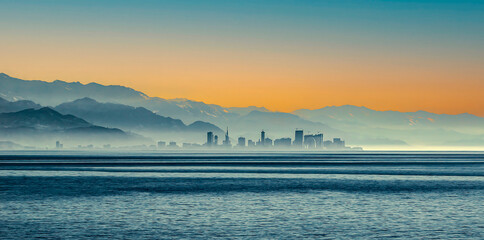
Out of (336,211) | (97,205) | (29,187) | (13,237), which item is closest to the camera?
(13,237)

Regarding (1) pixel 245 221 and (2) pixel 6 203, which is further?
(2) pixel 6 203

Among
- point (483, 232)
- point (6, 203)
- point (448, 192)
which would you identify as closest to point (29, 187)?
point (6, 203)

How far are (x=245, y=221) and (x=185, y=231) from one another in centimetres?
666

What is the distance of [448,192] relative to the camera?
2997 inches

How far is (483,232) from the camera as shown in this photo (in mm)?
40531

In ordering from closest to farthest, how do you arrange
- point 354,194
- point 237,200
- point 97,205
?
1. point 97,205
2. point 237,200
3. point 354,194

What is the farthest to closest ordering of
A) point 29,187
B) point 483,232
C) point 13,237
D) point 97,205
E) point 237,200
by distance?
point 29,187, point 237,200, point 97,205, point 483,232, point 13,237

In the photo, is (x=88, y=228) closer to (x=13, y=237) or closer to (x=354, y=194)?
(x=13, y=237)

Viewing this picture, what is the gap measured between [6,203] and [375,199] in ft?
118

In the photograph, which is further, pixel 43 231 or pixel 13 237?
pixel 43 231

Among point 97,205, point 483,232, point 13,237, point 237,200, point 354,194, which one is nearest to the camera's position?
point 13,237

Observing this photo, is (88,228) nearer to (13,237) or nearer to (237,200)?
(13,237)

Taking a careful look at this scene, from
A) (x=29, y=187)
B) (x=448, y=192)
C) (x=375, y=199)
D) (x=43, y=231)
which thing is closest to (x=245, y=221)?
(x=43, y=231)

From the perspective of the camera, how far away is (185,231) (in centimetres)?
4097
